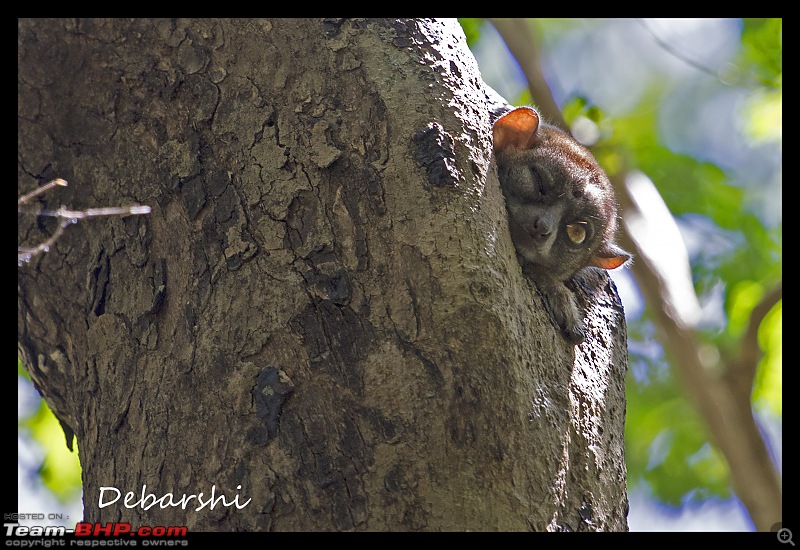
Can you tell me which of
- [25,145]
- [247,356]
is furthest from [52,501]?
[247,356]

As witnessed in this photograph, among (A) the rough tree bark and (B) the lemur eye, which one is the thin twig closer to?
(A) the rough tree bark

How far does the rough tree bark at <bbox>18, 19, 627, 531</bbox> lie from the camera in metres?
2.62

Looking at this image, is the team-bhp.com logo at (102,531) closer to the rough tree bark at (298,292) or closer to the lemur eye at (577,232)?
the rough tree bark at (298,292)

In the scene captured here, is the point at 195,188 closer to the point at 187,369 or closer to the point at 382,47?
the point at 187,369

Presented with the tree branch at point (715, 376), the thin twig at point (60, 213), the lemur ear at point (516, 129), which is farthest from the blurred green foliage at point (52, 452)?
the tree branch at point (715, 376)

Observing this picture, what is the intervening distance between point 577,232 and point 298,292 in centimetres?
179

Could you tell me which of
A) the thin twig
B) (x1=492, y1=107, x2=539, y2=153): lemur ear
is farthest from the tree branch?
the thin twig

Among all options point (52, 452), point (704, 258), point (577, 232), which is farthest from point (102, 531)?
point (704, 258)

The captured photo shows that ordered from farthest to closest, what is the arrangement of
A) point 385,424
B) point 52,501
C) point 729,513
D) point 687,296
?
point 729,513 < point 687,296 < point 52,501 < point 385,424

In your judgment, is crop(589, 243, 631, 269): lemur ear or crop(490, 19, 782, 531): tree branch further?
crop(490, 19, 782, 531): tree branch

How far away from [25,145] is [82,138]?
0.25 metres

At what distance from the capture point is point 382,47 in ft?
9.89

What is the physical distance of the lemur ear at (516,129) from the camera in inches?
150

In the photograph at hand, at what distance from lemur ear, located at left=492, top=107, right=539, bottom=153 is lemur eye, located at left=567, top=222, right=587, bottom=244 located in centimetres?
48
